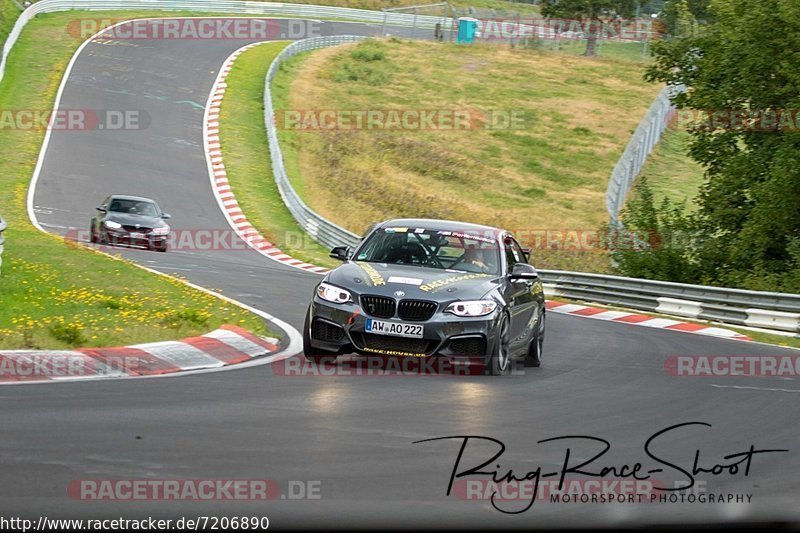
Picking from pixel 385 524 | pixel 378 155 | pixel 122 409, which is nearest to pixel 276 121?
pixel 378 155

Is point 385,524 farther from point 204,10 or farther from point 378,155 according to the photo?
point 204,10

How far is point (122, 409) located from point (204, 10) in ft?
208

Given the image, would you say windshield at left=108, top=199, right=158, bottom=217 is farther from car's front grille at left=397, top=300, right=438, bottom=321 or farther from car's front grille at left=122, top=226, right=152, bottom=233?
car's front grille at left=397, top=300, right=438, bottom=321

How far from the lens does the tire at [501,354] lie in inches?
488

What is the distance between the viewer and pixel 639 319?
76.8 ft

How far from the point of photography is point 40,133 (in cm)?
4266

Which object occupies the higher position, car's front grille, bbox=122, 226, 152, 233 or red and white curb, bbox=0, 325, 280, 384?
red and white curb, bbox=0, 325, 280, 384

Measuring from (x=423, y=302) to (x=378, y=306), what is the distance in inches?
16.8

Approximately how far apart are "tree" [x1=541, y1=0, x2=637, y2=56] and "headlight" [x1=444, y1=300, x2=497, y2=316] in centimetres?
6488

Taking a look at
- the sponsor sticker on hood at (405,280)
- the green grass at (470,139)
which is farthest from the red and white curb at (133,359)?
the green grass at (470,139)

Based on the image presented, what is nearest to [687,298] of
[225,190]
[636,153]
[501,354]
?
[501,354]

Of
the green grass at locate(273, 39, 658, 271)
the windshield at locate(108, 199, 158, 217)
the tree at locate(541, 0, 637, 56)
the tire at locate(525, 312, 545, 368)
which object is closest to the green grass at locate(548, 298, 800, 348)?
the tire at locate(525, 312, 545, 368)

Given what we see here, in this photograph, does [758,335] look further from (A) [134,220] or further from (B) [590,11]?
(B) [590,11]

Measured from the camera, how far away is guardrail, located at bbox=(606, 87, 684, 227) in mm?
42375
